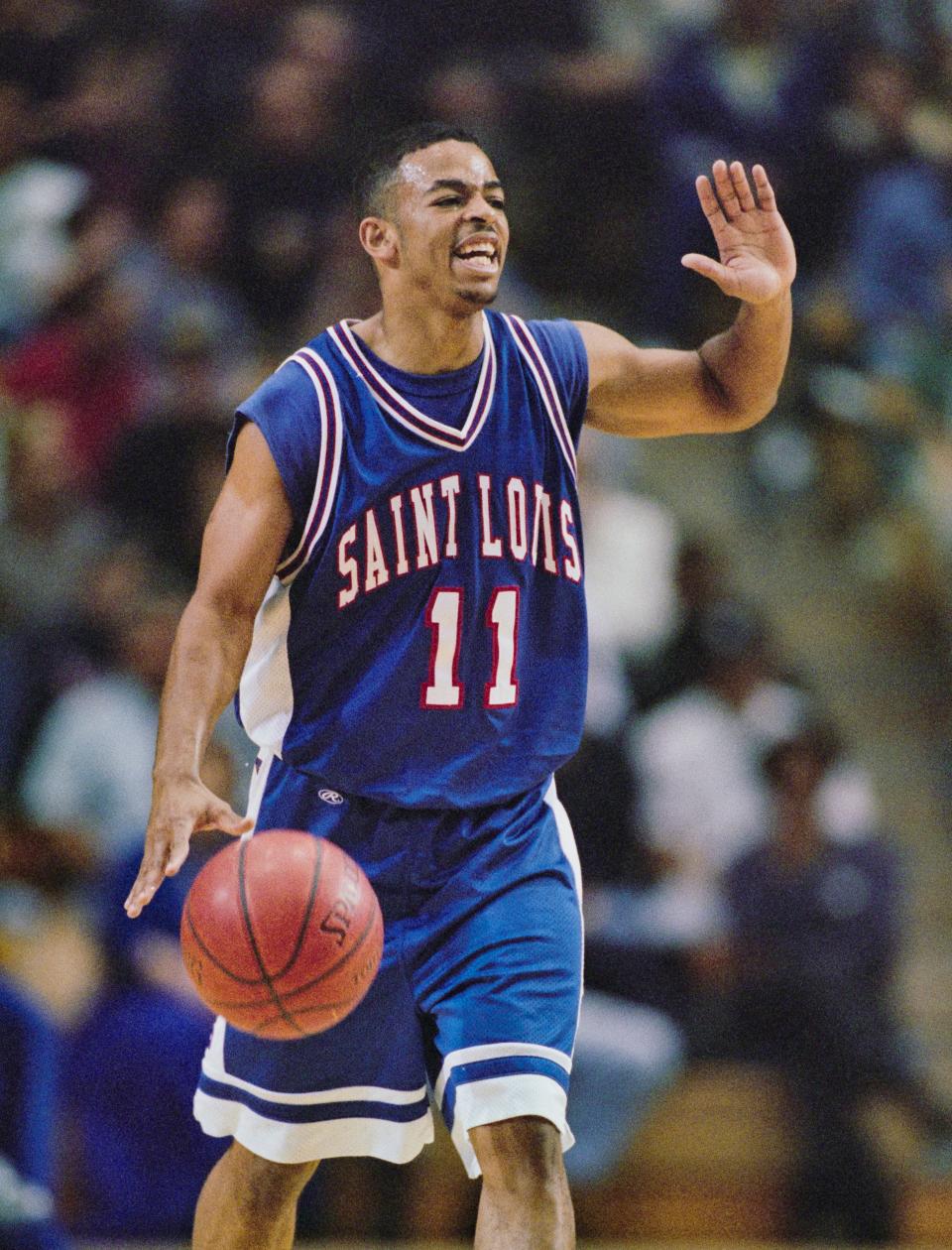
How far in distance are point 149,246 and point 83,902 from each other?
291 centimetres

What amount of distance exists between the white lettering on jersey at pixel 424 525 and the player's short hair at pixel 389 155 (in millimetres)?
615

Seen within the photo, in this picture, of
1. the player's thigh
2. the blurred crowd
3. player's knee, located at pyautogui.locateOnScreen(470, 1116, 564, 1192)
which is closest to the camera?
player's knee, located at pyautogui.locateOnScreen(470, 1116, 564, 1192)

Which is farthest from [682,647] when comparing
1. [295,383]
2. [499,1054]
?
[499,1054]

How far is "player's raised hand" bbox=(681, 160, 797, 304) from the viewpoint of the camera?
155 inches

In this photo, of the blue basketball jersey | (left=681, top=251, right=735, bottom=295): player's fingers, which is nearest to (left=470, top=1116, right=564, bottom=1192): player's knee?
the blue basketball jersey

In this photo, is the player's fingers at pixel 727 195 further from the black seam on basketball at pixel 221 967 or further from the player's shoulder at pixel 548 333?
the black seam on basketball at pixel 221 967

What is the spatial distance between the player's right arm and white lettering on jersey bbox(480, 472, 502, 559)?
0.40 meters

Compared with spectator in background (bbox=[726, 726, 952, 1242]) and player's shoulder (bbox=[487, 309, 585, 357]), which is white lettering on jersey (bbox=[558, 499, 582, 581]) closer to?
player's shoulder (bbox=[487, 309, 585, 357])

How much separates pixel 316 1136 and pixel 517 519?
1327 millimetres

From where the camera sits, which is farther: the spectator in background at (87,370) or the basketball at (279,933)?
the spectator in background at (87,370)

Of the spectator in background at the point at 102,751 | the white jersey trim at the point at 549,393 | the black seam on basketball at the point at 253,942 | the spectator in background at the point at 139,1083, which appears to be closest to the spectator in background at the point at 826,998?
the spectator in background at the point at 139,1083

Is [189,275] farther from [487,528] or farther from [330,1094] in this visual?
[330,1094]

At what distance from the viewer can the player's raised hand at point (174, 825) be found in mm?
3064

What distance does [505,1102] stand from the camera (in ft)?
11.0
